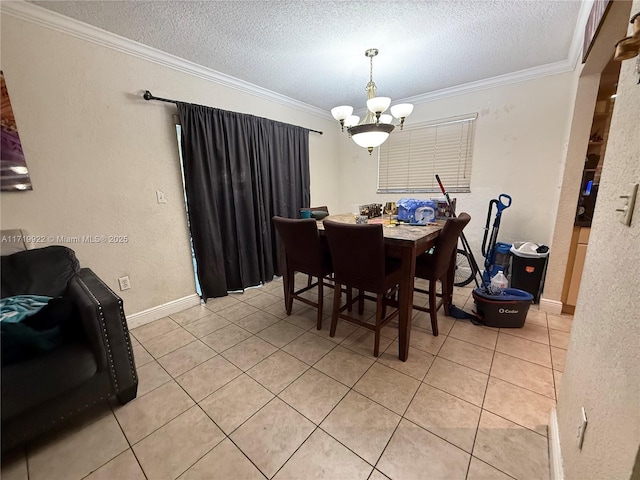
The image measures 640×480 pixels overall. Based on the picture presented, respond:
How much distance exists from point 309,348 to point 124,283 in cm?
170

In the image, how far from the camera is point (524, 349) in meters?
1.89

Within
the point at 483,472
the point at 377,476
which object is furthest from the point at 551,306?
the point at 377,476

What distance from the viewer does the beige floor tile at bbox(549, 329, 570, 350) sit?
1926 millimetres

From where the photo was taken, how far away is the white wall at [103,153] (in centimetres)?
170

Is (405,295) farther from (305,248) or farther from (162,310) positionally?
(162,310)

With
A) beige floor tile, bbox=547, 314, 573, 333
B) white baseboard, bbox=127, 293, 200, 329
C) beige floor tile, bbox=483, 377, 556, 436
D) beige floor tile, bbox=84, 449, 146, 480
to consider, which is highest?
white baseboard, bbox=127, 293, 200, 329

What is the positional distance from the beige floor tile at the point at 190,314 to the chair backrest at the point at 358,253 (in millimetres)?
1514

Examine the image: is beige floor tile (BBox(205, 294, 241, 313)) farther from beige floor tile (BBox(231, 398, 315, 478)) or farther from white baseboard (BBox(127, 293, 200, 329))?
beige floor tile (BBox(231, 398, 315, 478))

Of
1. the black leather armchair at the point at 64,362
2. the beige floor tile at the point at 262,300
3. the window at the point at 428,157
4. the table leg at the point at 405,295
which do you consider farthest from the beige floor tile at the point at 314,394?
the window at the point at 428,157

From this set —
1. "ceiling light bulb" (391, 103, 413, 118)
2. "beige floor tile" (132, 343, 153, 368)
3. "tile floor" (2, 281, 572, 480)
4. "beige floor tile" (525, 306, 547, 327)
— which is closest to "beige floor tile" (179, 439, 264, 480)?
"tile floor" (2, 281, 572, 480)

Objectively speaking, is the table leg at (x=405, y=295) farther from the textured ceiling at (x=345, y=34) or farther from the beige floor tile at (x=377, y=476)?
the textured ceiling at (x=345, y=34)

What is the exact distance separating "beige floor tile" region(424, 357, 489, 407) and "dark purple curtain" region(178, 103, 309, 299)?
2162 mm

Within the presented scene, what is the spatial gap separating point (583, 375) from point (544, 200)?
8.28 ft

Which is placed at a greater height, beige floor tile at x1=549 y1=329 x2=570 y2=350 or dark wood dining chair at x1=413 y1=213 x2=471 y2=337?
dark wood dining chair at x1=413 y1=213 x2=471 y2=337
